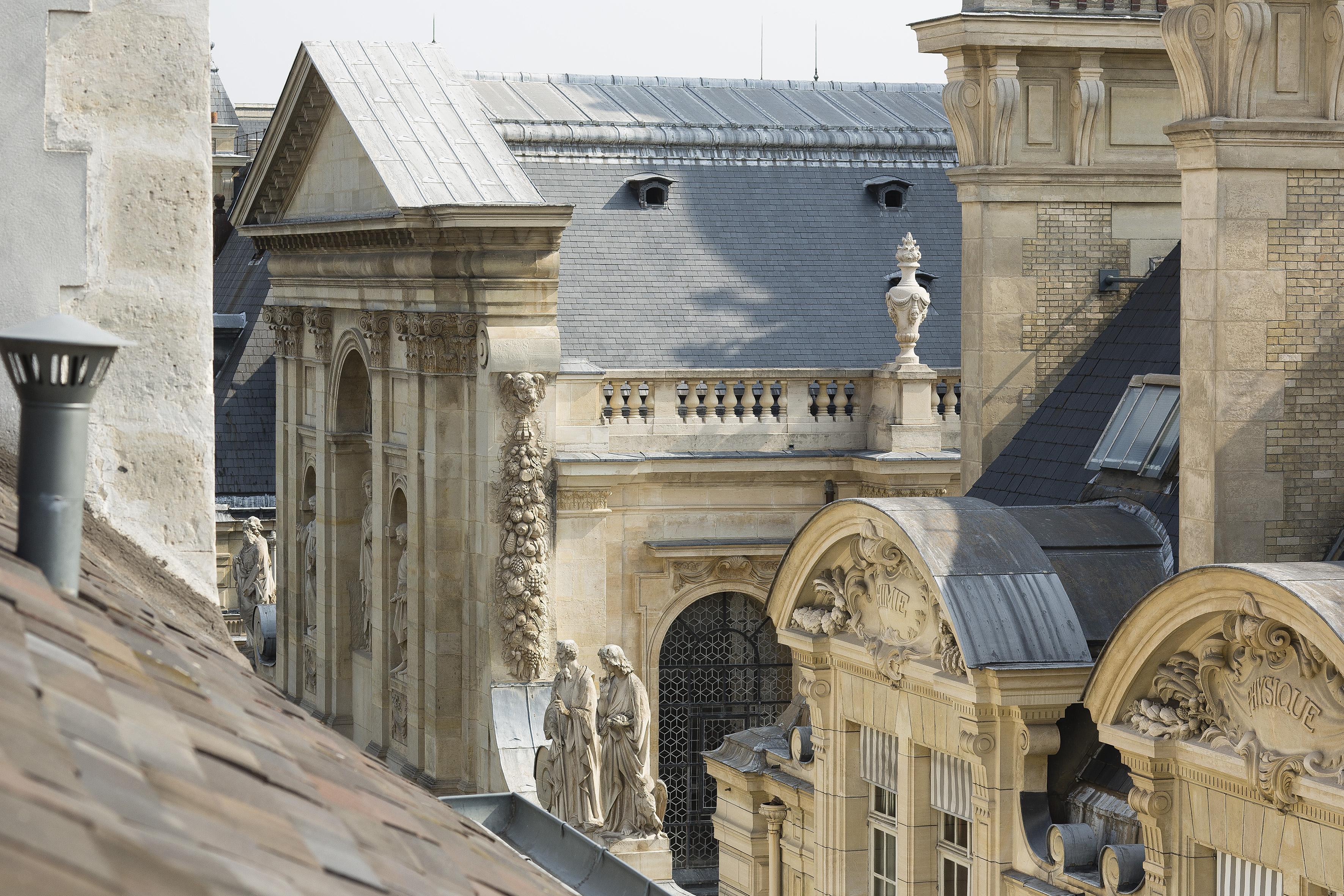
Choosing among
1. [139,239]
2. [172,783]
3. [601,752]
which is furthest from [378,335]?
[172,783]

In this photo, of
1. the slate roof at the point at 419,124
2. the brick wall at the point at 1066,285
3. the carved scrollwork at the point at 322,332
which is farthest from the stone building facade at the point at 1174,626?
the carved scrollwork at the point at 322,332

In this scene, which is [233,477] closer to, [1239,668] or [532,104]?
[532,104]

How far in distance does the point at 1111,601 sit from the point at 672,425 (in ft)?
45.5

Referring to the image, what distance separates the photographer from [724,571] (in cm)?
3203

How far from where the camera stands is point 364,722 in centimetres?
3591

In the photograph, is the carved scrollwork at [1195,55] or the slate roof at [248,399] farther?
the slate roof at [248,399]

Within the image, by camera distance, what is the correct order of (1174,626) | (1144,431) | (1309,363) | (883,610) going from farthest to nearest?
(1144,431) → (883,610) → (1309,363) → (1174,626)

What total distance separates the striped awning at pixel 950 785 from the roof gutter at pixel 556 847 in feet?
28.5

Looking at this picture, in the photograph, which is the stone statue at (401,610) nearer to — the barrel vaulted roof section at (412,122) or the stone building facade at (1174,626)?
the barrel vaulted roof section at (412,122)

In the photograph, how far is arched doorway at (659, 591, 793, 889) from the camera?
3228 centimetres

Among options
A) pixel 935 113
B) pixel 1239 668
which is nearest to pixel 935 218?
pixel 935 113

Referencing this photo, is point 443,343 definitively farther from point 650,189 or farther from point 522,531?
point 650,189

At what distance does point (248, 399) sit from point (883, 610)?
36949 millimetres

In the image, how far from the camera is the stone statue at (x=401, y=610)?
33.0 metres
